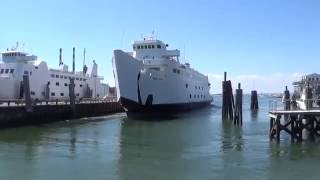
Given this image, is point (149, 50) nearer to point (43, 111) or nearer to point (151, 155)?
point (43, 111)

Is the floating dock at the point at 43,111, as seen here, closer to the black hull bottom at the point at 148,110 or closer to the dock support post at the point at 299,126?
the black hull bottom at the point at 148,110

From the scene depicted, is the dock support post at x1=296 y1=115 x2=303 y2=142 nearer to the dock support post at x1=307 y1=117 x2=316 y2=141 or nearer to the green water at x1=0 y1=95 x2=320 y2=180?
the green water at x1=0 y1=95 x2=320 y2=180

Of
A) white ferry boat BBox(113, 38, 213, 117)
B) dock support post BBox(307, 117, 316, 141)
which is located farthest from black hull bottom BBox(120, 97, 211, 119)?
dock support post BBox(307, 117, 316, 141)

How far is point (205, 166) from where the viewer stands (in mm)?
23953

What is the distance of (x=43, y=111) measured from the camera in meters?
50.3

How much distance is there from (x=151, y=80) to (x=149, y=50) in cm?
823

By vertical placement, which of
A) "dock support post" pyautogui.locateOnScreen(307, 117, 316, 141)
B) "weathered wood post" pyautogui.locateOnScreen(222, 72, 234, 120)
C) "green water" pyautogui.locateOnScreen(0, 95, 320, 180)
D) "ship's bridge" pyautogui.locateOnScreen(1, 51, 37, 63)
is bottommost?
"green water" pyautogui.locateOnScreen(0, 95, 320, 180)

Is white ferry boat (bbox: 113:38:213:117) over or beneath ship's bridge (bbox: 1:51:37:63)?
beneath

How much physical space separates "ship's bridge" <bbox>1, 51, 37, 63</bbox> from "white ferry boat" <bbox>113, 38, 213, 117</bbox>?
15.3m

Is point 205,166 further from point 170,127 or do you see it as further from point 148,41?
point 148,41

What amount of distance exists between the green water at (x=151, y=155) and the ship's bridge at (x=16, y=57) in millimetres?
30343

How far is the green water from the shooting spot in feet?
72.2

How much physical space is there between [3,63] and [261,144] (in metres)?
48.1

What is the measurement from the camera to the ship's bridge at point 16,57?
69838mm
